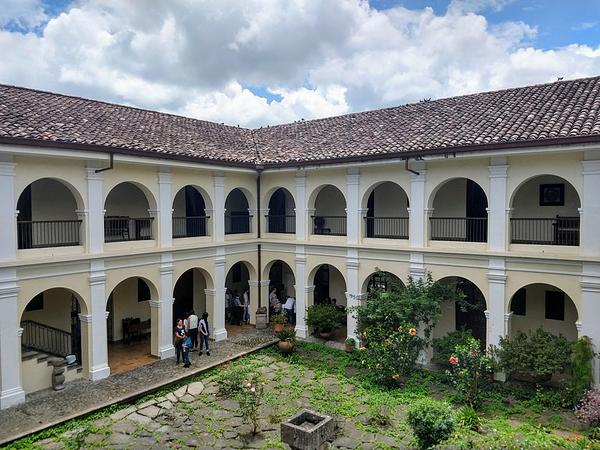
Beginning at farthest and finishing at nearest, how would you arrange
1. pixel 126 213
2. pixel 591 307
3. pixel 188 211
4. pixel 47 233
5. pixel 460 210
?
pixel 188 211, pixel 126 213, pixel 460 210, pixel 47 233, pixel 591 307

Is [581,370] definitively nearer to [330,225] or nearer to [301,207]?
[301,207]

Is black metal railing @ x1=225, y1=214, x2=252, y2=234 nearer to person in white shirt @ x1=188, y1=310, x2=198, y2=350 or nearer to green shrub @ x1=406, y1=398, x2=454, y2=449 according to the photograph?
person in white shirt @ x1=188, y1=310, x2=198, y2=350

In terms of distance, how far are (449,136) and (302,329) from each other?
9.08m

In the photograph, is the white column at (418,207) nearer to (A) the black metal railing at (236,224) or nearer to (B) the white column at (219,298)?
(B) the white column at (219,298)

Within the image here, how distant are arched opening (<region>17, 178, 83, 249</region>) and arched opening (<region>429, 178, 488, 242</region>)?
11.8 m

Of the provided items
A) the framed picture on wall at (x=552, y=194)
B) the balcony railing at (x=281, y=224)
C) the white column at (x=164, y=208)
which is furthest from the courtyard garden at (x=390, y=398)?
the balcony railing at (x=281, y=224)

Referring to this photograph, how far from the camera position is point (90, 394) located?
497 inches

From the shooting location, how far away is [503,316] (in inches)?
540

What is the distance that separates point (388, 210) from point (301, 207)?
11.3 ft

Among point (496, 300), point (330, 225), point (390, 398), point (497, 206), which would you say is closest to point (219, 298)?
point (330, 225)

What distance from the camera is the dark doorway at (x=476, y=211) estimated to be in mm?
15430

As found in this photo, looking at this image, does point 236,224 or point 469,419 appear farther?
point 236,224

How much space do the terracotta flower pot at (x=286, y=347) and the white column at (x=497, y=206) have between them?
24.0 ft

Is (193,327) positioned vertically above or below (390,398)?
above
